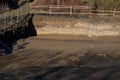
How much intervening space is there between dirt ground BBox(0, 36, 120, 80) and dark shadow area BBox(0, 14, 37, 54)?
75cm

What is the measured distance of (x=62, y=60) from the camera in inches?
1038

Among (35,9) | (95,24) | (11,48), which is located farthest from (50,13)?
(11,48)

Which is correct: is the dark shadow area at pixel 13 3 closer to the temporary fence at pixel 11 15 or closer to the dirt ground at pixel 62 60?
the temporary fence at pixel 11 15

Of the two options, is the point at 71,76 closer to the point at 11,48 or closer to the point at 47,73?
the point at 47,73

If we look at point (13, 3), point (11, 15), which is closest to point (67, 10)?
point (11, 15)

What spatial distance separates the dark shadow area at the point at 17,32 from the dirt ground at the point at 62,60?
0.75 meters

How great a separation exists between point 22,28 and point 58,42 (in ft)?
11.5

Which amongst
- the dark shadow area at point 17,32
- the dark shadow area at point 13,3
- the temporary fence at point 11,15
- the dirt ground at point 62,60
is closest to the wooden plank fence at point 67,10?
the temporary fence at point 11,15

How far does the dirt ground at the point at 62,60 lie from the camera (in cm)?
2280

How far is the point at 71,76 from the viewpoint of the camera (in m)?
22.6

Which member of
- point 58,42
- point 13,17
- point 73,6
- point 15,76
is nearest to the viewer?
point 15,76

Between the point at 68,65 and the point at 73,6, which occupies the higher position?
the point at 73,6

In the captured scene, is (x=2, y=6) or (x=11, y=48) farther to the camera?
A: (x=2, y=6)

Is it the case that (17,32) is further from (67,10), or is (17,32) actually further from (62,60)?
(62,60)
